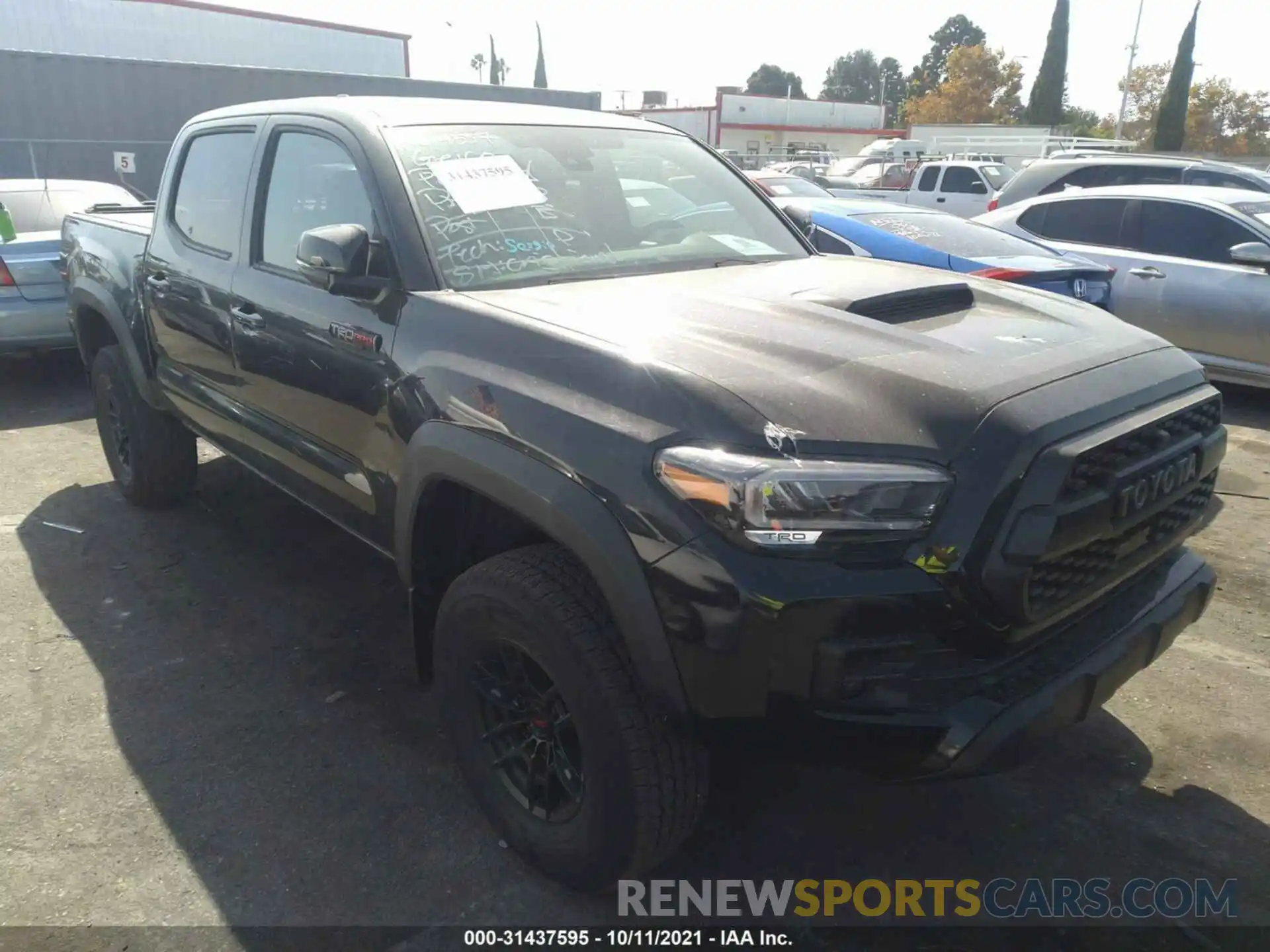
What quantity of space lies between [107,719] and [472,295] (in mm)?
1974

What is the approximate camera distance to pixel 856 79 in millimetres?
104688

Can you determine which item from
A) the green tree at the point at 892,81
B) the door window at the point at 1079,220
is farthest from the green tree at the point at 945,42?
the door window at the point at 1079,220

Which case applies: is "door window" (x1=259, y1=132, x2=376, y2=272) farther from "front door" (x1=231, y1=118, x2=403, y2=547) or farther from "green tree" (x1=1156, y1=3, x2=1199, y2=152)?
"green tree" (x1=1156, y1=3, x2=1199, y2=152)

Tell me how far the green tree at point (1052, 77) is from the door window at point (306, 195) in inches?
2155

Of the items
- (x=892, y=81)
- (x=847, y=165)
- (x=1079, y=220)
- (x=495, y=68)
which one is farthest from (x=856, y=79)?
(x=1079, y=220)

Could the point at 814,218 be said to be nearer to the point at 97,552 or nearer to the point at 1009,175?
the point at 97,552

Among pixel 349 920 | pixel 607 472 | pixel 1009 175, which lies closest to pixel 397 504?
pixel 607 472

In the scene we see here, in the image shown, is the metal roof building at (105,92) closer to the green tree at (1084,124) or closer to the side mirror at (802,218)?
the side mirror at (802,218)

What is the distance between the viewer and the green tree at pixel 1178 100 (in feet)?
146

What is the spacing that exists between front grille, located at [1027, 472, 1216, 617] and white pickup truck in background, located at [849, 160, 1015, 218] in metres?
15.4

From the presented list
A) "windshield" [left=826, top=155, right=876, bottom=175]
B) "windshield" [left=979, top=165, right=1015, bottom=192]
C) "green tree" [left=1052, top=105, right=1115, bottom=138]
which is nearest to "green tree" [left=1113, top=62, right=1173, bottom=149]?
"green tree" [left=1052, top=105, right=1115, bottom=138]

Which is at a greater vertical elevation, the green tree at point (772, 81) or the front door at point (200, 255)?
the green tree at point (772, 81)

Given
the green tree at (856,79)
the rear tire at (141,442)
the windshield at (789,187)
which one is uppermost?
the green tree at (856,79)

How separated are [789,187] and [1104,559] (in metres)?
13.7
